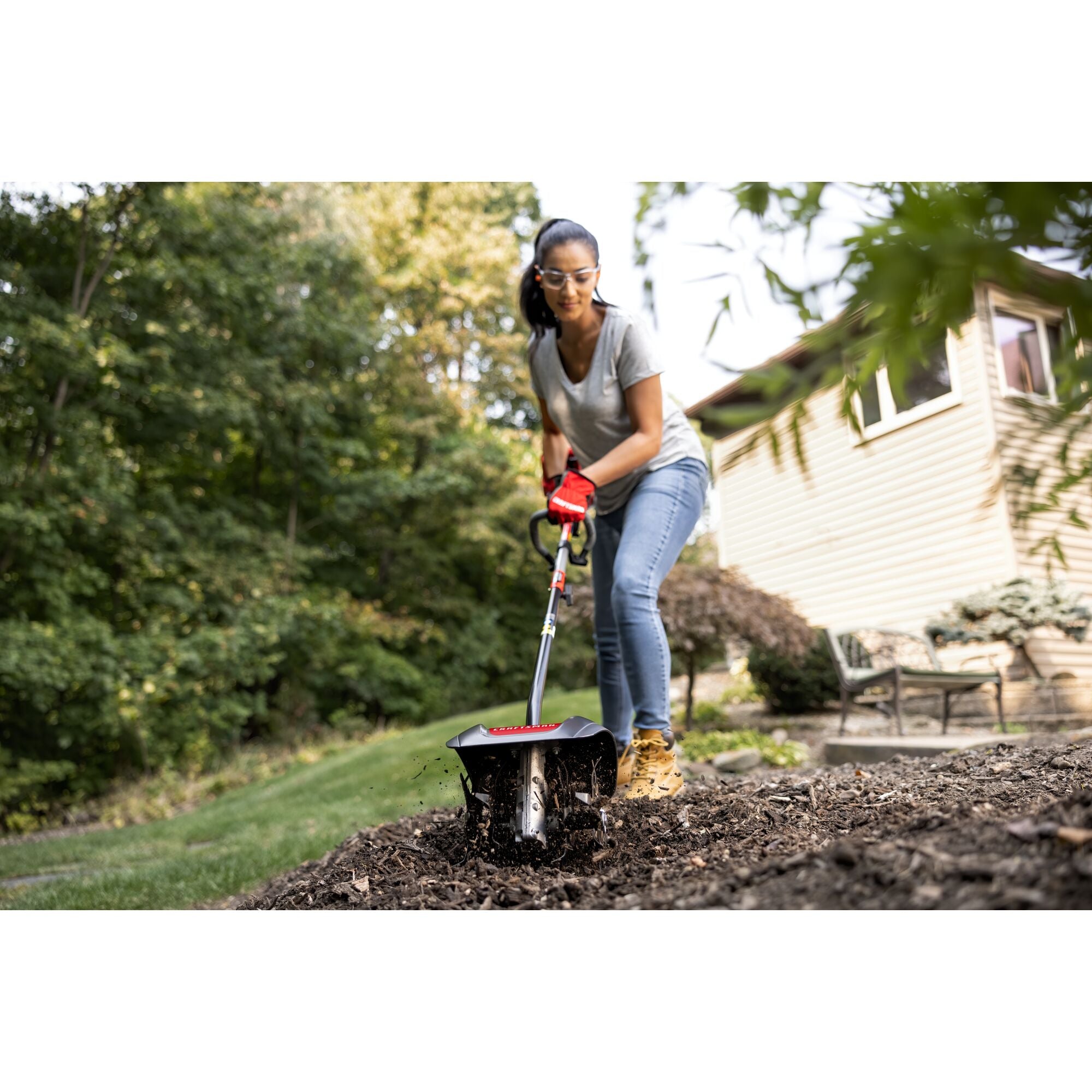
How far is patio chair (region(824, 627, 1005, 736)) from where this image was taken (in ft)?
16.5

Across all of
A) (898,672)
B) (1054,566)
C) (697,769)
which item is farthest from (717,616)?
(1054,566)

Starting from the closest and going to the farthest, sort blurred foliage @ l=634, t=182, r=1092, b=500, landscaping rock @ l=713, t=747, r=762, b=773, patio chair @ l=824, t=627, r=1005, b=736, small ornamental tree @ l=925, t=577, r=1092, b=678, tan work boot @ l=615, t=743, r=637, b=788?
blurred foliage @ l=634, t=182, r=1092, b=500, tan work boot @ l=615, t=743, r=637, b=788, landscaping rock @ l=713, t=747, r=762, b=773, patio chair @ l=824, t=627, r=1005, b=736, small ornamental tree @ l=925, t=577, r=1092, b=678

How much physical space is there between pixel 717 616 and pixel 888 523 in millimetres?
3040

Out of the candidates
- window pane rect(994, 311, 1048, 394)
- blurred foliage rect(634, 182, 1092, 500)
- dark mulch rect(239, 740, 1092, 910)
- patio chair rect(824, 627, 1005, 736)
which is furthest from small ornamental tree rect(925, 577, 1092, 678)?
blurred foliage rect(634, 182, 1092, 500)

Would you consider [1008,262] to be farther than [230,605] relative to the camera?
No

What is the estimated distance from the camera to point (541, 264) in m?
2.18

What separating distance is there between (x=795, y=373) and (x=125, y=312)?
8.41 meters

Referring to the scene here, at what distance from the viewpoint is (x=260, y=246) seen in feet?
29.5

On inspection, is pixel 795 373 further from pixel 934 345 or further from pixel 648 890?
pixel 648 890

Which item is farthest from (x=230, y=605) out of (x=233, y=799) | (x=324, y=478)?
(x=324, y=478)

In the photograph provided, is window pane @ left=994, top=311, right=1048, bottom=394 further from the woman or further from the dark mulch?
the woman

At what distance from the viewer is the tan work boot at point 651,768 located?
210cm

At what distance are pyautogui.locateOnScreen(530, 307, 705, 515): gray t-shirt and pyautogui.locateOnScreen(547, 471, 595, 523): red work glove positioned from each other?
0.72 ft

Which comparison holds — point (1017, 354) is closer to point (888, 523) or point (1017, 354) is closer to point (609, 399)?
point (888, 523)
